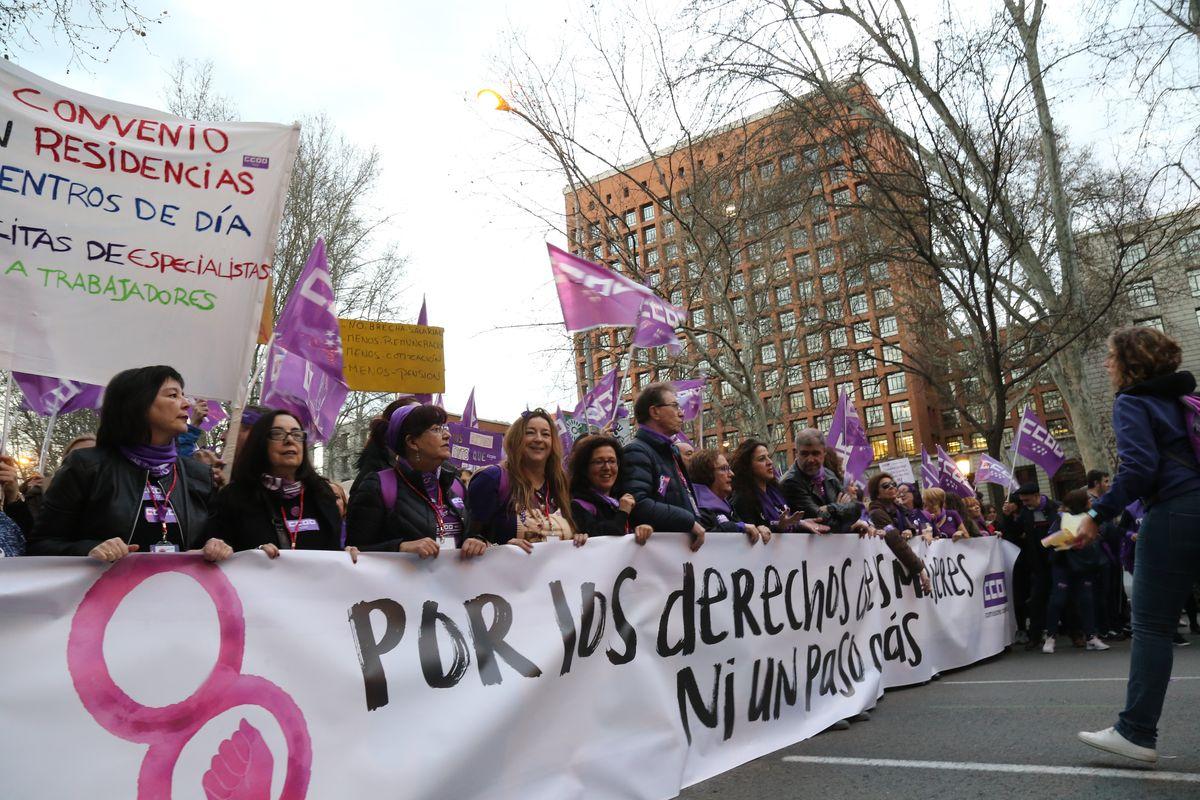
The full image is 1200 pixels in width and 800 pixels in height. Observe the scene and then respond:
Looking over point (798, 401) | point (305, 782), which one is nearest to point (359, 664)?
point (305, 782)

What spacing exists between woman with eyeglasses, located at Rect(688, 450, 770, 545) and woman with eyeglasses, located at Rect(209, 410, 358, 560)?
2224 millimetres

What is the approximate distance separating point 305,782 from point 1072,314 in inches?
537

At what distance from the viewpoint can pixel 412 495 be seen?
3.68 meters

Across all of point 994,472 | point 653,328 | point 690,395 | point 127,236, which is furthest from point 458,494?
point 994,472

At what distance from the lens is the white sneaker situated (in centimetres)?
320

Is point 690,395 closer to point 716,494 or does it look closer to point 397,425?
point 716,494

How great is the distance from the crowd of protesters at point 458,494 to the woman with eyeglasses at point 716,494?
0.07 feet

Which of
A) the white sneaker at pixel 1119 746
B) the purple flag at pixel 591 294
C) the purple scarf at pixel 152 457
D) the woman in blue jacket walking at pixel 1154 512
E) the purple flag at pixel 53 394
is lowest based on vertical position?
the white sneaker at pixel 1119 746

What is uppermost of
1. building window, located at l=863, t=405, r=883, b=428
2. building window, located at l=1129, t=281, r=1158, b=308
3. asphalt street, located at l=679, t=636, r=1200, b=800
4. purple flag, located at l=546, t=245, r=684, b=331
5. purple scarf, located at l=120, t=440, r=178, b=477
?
building window, located at l=863, t=405, r=883, b=428

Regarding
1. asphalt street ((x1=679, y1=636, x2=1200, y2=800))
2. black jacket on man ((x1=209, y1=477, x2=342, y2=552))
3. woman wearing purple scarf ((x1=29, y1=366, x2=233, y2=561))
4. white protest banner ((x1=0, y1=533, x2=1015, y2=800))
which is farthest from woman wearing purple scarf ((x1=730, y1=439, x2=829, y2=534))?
woman wearing purple scarf ((x1=29, y1=366, x2=233, y2=561))

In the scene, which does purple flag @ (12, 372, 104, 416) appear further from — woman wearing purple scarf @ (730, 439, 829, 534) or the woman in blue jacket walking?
the woman in blue jacket walking

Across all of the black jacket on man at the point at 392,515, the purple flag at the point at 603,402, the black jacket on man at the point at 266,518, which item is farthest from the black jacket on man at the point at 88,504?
the purple flag at the point at 603,402

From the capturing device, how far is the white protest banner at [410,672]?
89.7 inches

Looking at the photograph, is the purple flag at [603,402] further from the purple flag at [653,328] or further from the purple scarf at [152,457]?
the purple scarf at [152,457]
